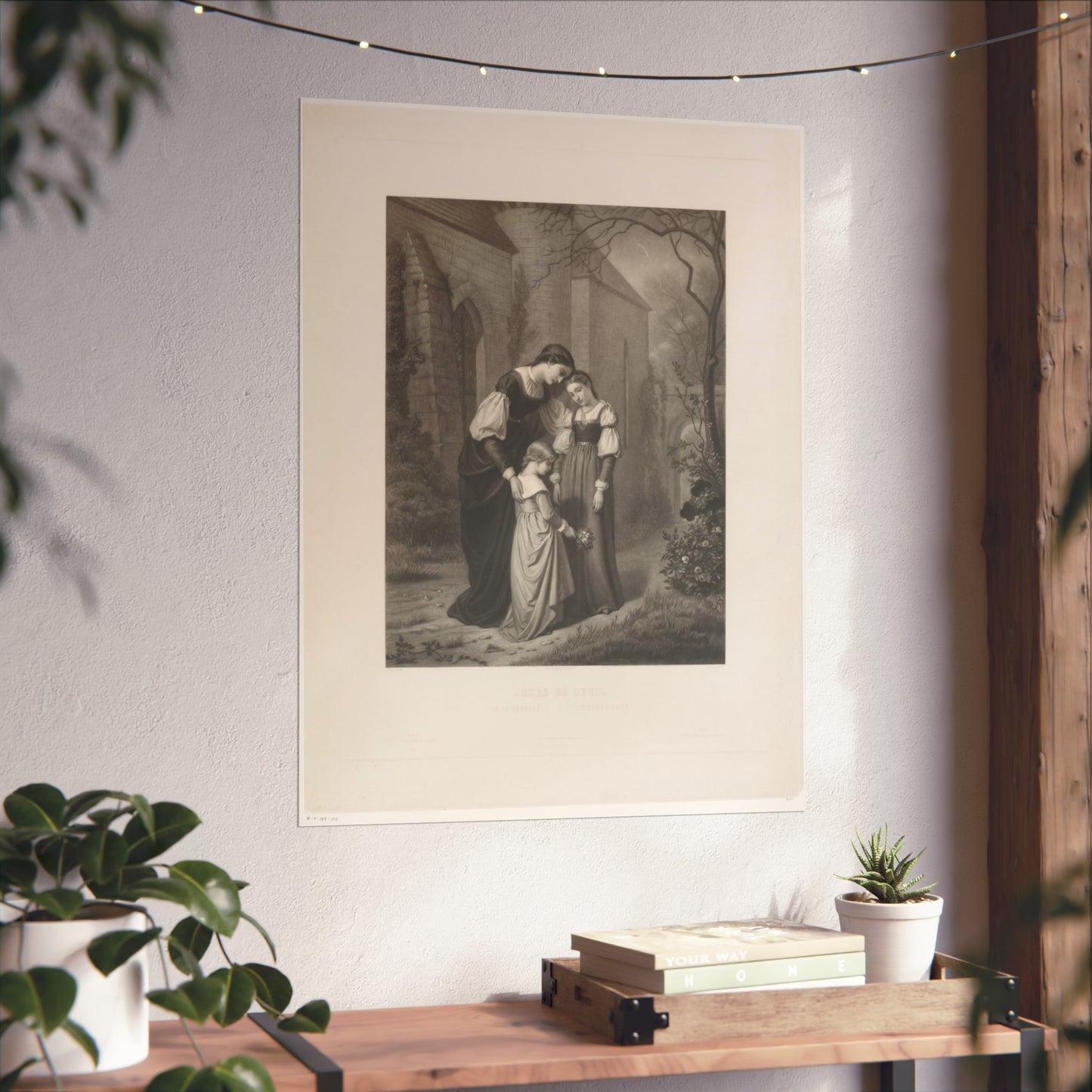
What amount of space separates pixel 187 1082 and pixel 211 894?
22 cm

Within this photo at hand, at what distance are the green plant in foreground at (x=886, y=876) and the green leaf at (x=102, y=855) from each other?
3.41 ft

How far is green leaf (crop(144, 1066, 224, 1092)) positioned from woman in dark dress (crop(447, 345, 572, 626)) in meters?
0.77

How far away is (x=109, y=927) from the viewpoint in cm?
142

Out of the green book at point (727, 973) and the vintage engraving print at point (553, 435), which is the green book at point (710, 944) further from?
the vintage engraving print at point (553, 435)

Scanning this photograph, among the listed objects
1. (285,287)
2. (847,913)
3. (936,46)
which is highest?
(936,46)

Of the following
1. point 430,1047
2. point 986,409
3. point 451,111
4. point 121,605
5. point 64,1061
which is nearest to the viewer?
point 64,1061

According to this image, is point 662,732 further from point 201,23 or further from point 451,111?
point 201,23

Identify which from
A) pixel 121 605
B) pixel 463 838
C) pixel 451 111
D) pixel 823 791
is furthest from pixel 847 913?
pixel 451 111

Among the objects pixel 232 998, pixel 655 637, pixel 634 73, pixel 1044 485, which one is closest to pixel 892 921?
pixel 655 637

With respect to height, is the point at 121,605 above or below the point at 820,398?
below

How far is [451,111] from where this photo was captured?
73.5 inches

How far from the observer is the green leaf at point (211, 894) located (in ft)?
4.51

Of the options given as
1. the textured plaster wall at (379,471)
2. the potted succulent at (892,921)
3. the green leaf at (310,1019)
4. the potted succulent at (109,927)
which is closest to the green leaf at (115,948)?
the potted succulent at (109,927)

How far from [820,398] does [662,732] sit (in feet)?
2.00
